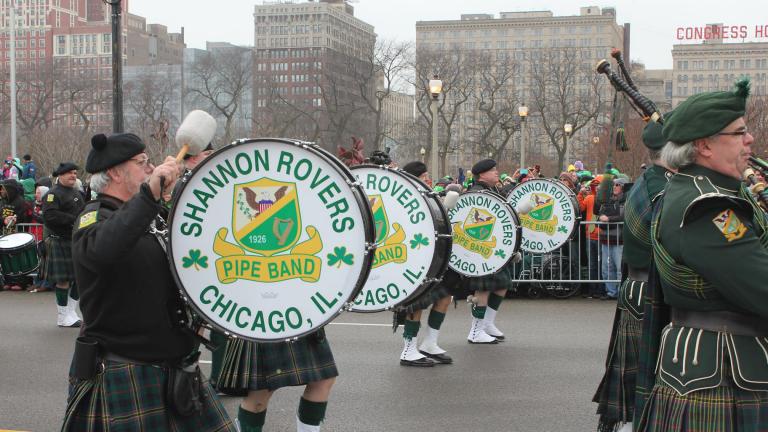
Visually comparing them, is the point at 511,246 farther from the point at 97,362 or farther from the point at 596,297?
the point at 97,362

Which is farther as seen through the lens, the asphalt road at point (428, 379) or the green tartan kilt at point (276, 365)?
the asphalt road at point (428, 379)

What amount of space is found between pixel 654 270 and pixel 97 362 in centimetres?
209

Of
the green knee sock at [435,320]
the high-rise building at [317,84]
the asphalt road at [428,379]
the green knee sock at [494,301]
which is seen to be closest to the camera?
the asphalt road at [428,379]

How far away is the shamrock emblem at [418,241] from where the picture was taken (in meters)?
6.08

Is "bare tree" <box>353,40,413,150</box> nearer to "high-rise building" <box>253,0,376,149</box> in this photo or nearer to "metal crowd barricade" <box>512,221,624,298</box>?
"high-rise building" <box>253,0,376,149</box>

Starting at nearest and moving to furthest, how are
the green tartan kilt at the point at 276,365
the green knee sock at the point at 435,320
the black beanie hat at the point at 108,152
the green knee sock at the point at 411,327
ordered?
1. the black beanie hat at the point at 108,152
2. the green tartan kilt at the point at 276,365
3. the green knee sock at the point at 411,327
4. the green knee sock at the point at 435,320

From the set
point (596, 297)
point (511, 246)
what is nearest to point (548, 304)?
point (596, 297)

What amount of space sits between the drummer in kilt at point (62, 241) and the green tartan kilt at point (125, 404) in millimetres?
6963

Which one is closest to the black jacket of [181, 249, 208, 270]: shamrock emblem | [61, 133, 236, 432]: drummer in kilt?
[61, 133, 236, 432]: drummer in kilt

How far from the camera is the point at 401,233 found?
19.9 ft

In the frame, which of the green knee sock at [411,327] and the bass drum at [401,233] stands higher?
the bass drum at [401,233]

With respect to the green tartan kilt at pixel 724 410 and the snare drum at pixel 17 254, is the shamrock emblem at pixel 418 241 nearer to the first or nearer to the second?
the green tartan kilt at pixel 724 410

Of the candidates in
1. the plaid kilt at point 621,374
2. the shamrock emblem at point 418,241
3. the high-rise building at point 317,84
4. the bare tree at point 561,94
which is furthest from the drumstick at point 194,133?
the bare tree at point 561,94

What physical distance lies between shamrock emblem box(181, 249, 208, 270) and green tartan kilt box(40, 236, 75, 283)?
7.09 metres
